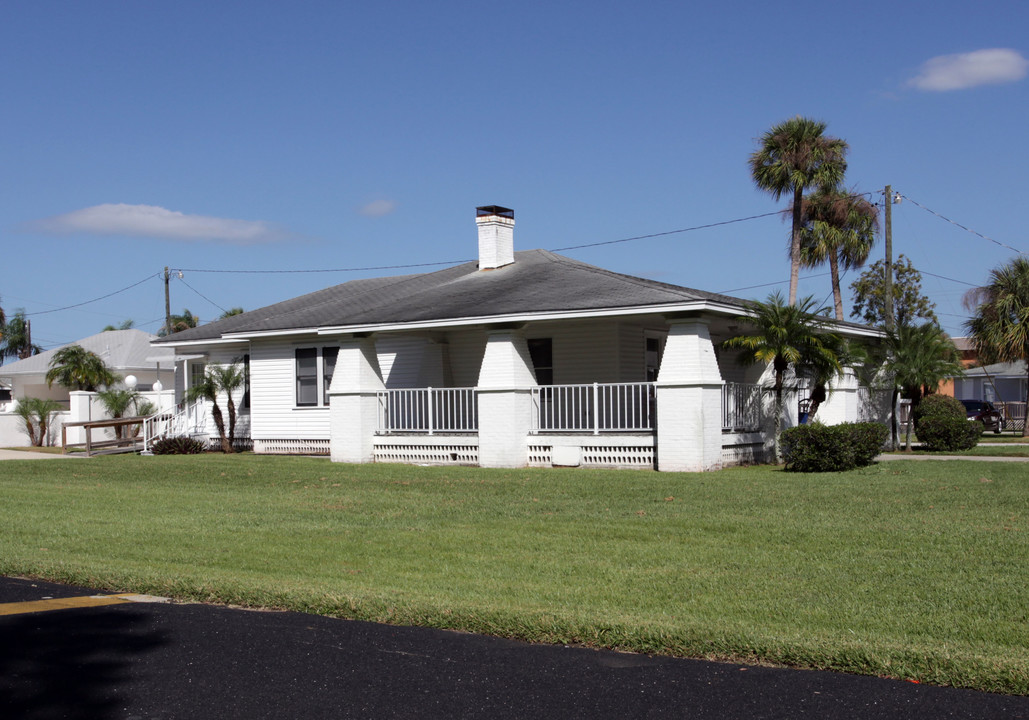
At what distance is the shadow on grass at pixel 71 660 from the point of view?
215 inches

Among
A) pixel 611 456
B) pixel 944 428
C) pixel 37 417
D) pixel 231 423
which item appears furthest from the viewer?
pixel 37 417

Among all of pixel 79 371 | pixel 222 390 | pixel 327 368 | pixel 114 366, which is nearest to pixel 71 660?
pixel 327 368

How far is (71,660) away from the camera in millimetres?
6301

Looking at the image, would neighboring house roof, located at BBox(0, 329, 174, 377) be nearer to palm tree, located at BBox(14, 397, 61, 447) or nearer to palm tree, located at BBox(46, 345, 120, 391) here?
palm tree, located at BBox(46, 345, 120, 391)

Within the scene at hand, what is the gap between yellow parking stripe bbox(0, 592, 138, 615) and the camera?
787 cm

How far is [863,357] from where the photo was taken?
22406 millimetres

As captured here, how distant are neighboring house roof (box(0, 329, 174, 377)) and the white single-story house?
17087 mm

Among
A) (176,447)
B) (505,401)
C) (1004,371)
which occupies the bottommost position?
(176,447)

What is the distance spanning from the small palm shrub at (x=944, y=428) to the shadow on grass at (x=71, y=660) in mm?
22055

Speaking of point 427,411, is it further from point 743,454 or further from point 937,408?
point 937,408

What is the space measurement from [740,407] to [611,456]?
3020 millimetres

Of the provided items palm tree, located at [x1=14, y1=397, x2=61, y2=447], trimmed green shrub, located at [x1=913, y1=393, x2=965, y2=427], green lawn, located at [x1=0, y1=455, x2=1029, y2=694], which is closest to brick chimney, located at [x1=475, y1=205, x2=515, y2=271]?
green lawn, located at [x1=0, y1=455, x2=1029, y2=694]

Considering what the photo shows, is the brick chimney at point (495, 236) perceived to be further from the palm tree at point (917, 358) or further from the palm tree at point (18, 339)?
the palm tree at point (18, 339)

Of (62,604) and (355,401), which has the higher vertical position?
(355,401)
